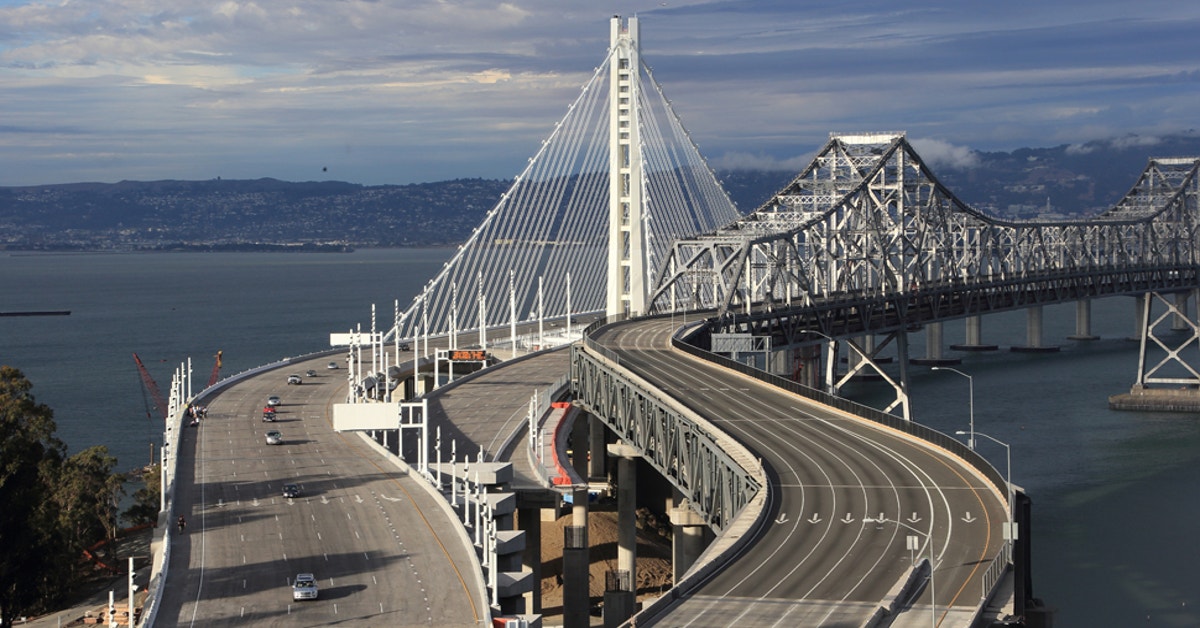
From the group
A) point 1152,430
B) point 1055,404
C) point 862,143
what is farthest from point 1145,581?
point 862,143

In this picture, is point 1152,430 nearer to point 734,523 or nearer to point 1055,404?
point 1055,404

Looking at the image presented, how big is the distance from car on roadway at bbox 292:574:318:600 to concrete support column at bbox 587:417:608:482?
4983 cm

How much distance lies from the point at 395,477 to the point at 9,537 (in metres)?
17.8

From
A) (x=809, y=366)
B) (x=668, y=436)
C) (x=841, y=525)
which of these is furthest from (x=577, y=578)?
(x=809, y=366)

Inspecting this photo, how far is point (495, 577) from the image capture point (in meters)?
52.1

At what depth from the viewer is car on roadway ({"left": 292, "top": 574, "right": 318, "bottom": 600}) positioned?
48219 mm

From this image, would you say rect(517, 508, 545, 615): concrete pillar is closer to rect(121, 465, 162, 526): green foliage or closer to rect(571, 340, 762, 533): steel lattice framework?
rect(571, 340, 762, 533): steel lattice framework

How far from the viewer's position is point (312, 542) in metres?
57.4

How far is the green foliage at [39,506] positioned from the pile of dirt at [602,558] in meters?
21.8

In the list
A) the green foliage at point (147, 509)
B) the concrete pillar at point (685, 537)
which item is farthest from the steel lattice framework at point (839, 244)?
the concrete pillar at point (685, 537)

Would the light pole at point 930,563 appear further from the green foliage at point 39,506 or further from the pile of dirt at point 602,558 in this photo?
the green foliage at point 39,506

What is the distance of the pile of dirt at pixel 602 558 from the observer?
80812 mm

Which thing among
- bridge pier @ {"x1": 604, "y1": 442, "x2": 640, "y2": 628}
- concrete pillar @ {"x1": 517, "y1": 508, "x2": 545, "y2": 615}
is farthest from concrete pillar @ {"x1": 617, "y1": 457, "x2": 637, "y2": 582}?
concrete pillar @ {"x1": 517, "y1": 508, "x2": 545, "y2": 615}

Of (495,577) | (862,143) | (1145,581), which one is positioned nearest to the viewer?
(495,577)
